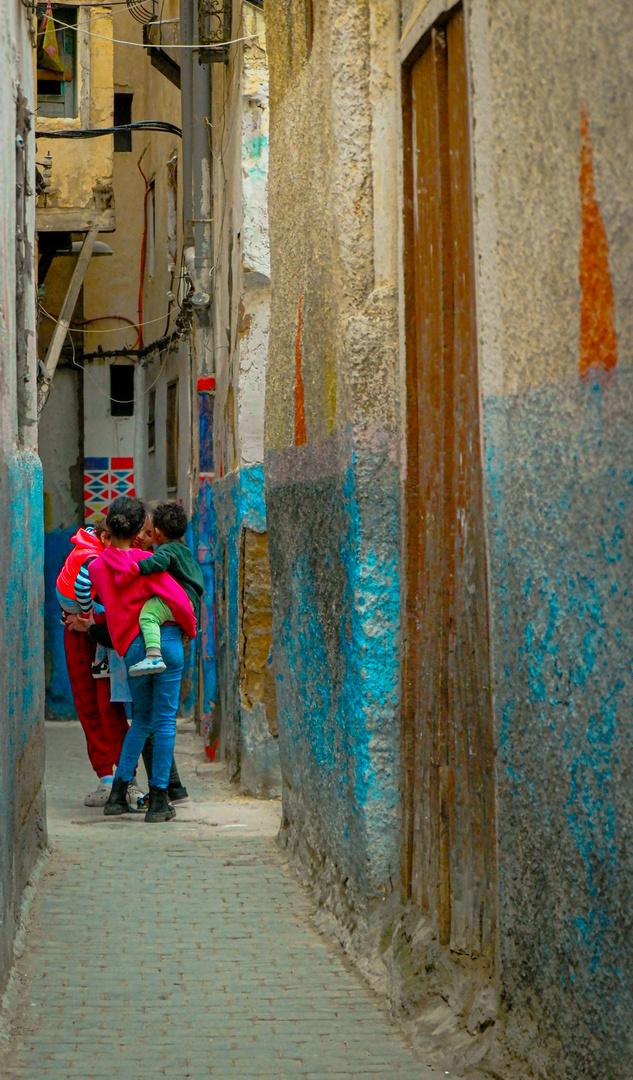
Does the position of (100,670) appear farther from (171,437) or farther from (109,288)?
(109,288)

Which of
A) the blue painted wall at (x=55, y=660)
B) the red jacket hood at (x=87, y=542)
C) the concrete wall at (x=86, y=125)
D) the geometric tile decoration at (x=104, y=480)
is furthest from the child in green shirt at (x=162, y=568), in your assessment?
the geometric tile decoration at (x=104, y=480)

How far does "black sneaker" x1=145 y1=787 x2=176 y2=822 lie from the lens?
24.5ft

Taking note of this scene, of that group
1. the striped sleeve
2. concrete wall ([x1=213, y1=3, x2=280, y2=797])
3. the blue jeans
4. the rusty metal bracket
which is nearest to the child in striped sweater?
the striped sleeve

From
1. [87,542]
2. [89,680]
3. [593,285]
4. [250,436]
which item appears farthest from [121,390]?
[593,285]

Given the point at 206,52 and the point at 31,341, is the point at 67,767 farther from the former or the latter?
the point at 206,52

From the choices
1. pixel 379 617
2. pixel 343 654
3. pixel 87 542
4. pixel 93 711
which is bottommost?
pixel 93 711

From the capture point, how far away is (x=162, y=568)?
7484mm

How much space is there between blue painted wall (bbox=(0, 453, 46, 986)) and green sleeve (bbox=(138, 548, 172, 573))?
674 millimetres

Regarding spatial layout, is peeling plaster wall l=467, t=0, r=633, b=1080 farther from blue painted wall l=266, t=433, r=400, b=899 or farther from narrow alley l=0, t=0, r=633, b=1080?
blue painted wall l=266, t=433, r=400, b=899

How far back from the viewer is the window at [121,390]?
18375mm

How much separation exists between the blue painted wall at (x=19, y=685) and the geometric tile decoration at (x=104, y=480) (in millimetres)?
11382

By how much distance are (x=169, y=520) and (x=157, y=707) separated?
3.45 ft

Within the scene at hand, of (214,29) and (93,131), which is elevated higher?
(93,131)

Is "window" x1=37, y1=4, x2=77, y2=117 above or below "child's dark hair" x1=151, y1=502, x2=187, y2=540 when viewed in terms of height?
above
